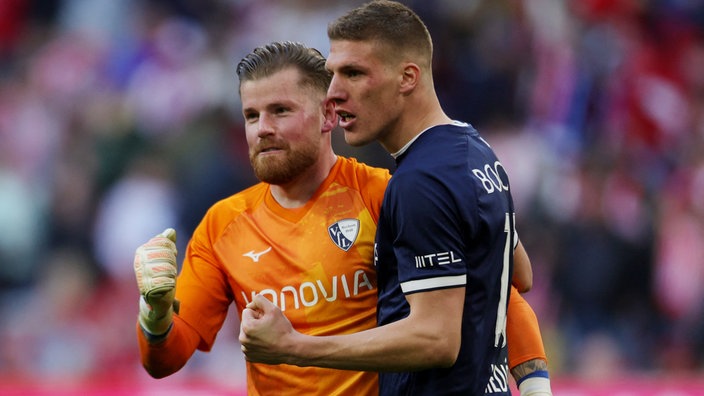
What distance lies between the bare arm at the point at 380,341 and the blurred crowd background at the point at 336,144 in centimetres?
496

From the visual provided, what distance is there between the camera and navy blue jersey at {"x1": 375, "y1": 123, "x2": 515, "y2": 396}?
152 inches

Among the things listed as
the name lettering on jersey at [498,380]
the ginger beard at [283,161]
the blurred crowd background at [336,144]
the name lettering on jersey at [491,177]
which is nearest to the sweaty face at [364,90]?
the name lettering on jersey at [491,177]

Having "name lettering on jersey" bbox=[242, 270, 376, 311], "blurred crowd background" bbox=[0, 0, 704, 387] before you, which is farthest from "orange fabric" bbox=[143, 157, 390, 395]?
"blurred crowd background" bbox=[0, 0, 704, 387]

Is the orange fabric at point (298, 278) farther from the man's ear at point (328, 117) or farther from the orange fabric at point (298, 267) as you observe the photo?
the man's ear at point (328, 117)

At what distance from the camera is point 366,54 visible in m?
4.11

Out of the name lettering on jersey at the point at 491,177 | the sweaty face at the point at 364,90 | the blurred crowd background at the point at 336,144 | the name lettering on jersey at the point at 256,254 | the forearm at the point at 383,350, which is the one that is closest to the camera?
the forearm at the point at 383,350

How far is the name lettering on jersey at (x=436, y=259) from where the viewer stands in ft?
12.6

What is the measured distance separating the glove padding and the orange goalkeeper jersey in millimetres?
307

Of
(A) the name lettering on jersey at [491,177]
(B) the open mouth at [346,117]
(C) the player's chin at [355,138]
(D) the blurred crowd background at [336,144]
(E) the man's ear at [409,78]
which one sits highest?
(E) the man's ear at [409,78]

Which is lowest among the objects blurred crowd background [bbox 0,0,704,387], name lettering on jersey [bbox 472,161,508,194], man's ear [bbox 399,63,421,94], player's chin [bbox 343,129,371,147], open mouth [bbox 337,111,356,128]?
blurred crowd background [bbox 0,0,704,387]

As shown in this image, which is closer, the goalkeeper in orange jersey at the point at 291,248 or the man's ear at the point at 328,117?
the goalkeeper in orange jersey at the point at 291,248

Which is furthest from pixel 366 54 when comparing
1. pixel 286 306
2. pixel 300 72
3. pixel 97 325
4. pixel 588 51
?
pixel 588 51

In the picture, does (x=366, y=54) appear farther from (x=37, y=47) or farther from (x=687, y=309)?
(x=37, y=47)

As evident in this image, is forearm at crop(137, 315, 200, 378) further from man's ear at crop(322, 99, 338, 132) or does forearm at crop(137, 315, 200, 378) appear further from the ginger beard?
man's ear at crop(322, 99, 338, 132)
